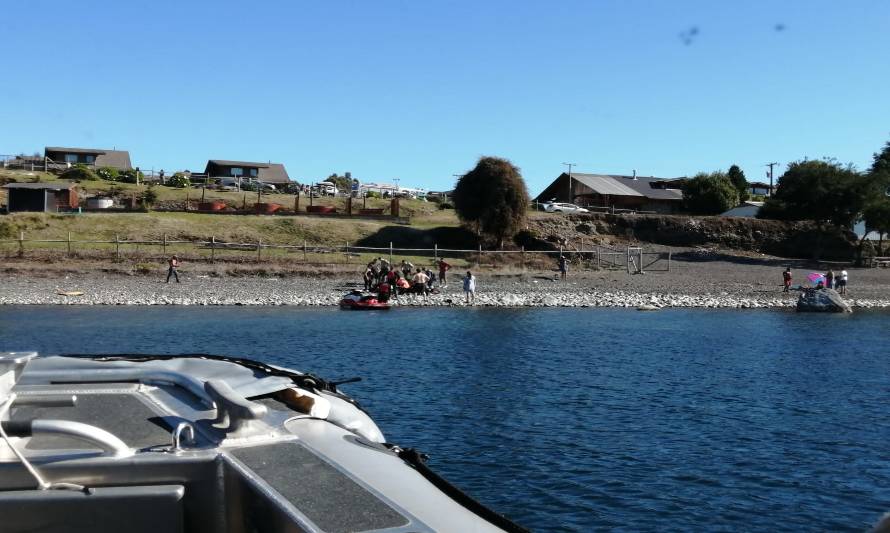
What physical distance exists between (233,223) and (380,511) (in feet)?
193

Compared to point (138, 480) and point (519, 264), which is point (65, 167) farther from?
point (138, 480)

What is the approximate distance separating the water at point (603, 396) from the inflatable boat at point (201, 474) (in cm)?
744

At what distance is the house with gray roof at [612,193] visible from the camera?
95.8 meters

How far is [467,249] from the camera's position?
61.9m

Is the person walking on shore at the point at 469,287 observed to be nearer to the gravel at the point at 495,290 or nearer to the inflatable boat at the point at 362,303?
the gravel at the point at 495,290

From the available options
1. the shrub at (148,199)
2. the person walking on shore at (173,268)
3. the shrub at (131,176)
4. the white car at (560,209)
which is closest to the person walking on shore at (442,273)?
the person walking on shore at (173,268)

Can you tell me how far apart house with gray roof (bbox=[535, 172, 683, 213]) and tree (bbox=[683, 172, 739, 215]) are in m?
2.76

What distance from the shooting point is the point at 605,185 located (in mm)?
98312

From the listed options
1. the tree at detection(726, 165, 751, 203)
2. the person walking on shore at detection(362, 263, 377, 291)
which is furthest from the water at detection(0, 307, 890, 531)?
the tree at detection(726, 165, 751, 203)

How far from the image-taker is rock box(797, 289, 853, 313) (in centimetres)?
4719

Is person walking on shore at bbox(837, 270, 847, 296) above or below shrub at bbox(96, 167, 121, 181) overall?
below

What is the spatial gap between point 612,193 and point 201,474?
93.1 m

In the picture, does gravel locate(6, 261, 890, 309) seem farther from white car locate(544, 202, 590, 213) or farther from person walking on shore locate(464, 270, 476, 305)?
white car locate(544, 202, 590, 213)

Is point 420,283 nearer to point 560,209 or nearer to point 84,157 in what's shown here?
point 560,209
